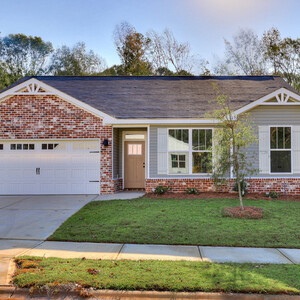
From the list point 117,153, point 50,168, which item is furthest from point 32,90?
point 117,153

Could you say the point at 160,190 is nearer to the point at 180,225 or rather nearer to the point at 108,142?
the point at 108,142

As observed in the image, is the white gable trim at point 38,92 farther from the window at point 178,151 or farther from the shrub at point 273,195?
the shrub at point 273,195

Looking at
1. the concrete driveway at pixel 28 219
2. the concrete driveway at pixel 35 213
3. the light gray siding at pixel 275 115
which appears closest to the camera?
the concrete driveway at pixel 28 219

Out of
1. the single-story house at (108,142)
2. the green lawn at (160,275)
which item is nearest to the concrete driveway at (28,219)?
the green lawn at (160,275)

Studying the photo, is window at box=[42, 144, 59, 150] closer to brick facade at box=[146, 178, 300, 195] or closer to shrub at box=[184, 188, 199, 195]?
brick facade at box=[146, 178, 300, 195]

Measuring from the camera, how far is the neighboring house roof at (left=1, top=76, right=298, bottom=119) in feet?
39.8

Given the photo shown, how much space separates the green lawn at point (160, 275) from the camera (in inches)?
153

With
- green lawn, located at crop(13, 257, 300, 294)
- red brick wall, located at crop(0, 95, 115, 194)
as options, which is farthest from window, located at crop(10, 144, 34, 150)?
green lawn, located at crop(13, 257, 300, 294)

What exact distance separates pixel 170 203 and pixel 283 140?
17.4 ft

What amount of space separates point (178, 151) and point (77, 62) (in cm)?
2587

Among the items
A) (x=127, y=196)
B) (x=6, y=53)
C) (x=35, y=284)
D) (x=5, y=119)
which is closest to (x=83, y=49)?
(x=6, y=53)

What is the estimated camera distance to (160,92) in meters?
14.0

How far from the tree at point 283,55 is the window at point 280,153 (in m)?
18.4

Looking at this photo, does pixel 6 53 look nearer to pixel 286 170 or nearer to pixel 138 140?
pixel 138 140
